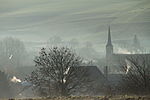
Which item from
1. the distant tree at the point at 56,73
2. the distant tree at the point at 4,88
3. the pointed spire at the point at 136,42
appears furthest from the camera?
the pointed spire at the point at 136,42

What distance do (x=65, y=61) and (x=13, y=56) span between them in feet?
318

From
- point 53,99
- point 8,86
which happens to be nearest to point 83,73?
point 53,99

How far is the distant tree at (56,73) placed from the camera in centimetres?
3056

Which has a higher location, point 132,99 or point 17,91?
point 132,99

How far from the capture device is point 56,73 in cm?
3102

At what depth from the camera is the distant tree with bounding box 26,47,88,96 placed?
30.6 m

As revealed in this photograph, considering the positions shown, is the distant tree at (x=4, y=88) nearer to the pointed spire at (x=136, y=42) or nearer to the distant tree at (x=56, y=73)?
the distant tree at (x=56, y=73)

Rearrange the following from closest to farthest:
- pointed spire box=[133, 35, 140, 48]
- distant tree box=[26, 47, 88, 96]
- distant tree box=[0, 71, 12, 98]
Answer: distant tree box=[26, 47, 88, 96]
distant tree box=[0, 71, 12, 98]
pointed spire box=[133, 35, 140, 48]

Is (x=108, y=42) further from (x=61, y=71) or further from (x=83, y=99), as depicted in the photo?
(x=83, y=99)

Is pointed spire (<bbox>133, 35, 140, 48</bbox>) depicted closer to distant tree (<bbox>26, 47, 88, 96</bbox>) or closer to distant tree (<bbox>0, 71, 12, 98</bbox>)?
distant tree (<bbox>0, 71, 12, 98</bbox>)

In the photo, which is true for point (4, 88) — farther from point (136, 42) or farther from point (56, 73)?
point (136, 42)

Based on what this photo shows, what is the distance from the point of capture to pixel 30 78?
31.3 metres

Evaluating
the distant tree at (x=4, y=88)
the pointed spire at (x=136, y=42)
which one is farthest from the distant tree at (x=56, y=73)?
the pointed spire at (x=136, y=42)

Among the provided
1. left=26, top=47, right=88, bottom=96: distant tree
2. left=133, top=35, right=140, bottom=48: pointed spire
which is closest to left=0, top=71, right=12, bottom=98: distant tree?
left=26, top=47, right=88, bottom=96: distant tree
